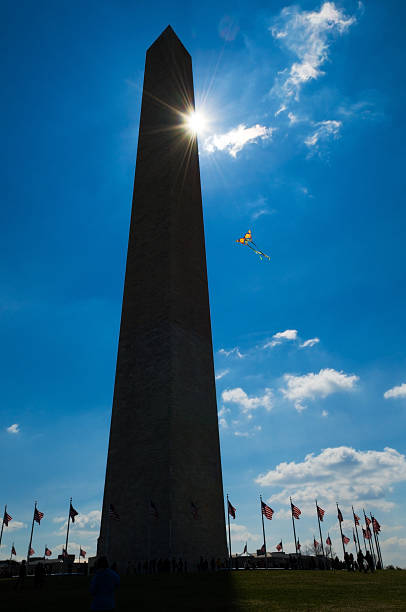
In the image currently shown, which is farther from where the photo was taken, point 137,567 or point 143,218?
point 143,218

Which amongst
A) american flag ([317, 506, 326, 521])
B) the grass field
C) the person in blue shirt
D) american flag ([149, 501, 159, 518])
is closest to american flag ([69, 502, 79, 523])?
american flag ([149, 501, 159, 518])

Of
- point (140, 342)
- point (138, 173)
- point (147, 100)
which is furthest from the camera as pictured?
point (147, 100)

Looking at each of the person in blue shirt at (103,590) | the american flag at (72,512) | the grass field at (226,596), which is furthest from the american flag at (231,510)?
the person in blue shirt at (103,590)

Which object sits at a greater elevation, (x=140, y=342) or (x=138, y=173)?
(x=138, y=173)

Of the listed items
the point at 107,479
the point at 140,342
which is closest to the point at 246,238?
the point at 140,342

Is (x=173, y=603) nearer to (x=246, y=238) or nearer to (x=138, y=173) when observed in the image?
(x=246, y=238)

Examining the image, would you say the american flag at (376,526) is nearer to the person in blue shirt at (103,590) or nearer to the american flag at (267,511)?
the american flag at (267,511)
